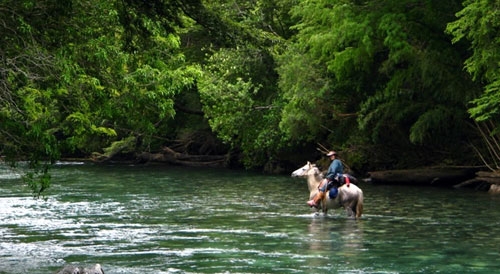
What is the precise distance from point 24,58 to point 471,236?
35.5 ft

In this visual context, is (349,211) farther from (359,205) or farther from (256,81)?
(256,81)

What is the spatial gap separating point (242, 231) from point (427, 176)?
17.4m

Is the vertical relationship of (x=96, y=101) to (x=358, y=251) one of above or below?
above

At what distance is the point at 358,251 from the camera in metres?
20.0

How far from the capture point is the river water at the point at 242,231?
18391mm

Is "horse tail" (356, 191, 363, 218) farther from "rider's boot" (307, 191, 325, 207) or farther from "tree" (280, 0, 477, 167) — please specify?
"tree" (280, 0, 477, 167)

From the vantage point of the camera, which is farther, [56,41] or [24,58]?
[56,41]

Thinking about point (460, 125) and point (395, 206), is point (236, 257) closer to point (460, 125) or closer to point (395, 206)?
A: point (395, 206)

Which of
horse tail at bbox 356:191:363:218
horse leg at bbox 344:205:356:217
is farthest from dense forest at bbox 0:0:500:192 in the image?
horse leg at bbox 344:205:356:217

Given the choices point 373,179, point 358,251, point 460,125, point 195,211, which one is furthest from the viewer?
point 373,179

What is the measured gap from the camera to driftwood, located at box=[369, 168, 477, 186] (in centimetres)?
3916

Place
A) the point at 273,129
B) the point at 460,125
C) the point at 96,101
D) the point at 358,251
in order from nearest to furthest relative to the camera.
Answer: the point at 358,251, the point at 96,101, the point at 460,125, the point at 273,129

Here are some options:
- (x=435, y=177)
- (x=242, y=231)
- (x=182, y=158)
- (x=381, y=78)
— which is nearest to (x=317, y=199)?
(x=242, y=231)

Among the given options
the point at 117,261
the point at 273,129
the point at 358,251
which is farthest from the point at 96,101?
the point at 273,129
